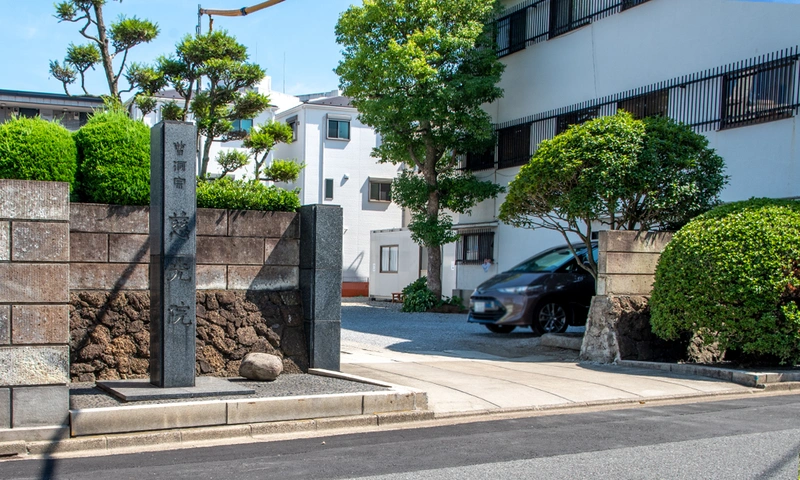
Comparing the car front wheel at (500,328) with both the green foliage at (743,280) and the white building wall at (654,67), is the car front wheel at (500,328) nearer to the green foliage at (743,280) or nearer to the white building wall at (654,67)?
the white building wall at (654,67)

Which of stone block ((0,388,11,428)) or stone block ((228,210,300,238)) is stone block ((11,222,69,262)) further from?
stone block ((228,210,300,238))

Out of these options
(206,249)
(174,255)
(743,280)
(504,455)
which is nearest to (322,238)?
(206,249)

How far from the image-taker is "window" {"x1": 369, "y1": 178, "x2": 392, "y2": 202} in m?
36.6

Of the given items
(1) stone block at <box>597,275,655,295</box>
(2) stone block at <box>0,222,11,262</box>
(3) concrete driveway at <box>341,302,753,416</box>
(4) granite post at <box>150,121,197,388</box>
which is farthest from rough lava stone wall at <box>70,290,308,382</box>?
(1) stone block at <box>597,275,655,295</box>

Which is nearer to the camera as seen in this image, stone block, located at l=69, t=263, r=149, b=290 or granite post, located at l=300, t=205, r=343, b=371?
stone block, located at l=69, t=263, r=149, b=290

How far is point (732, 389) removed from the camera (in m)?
9.77

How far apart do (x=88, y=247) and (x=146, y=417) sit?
8.92 feet

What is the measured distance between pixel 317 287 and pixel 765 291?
5.69 m

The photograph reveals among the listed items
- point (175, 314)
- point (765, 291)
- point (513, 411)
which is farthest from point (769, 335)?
point (175, 314)

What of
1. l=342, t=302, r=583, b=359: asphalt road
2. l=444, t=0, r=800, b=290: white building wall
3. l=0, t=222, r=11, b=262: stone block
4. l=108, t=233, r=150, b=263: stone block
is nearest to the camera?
l=0, t=222, r=11, b=262: stone block

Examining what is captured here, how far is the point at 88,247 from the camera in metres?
8.73

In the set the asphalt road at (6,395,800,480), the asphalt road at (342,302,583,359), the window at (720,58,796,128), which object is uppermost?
the window at (720,58,796,128)

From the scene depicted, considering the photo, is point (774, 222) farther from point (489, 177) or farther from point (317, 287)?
point (489, 177)

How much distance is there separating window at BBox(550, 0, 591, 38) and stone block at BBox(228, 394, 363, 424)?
614 inches
